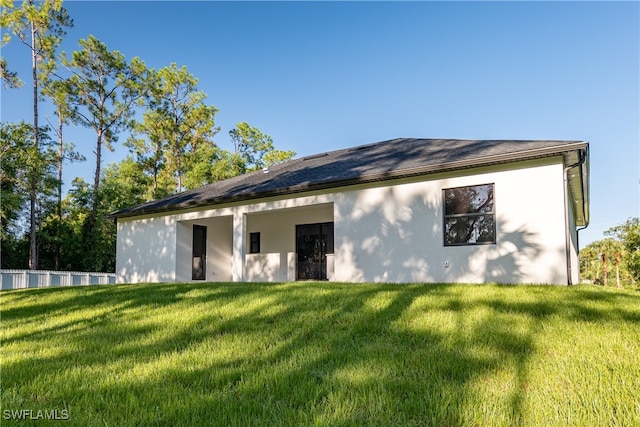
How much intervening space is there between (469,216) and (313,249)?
580 cm

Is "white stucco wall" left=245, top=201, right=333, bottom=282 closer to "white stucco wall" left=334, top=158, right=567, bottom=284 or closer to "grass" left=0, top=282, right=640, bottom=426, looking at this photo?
"white stucco wall" left=334, top=158, right=567, bottom=284

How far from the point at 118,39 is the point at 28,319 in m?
23.6

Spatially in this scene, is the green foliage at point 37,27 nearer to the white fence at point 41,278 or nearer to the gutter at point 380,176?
the white fence at point 41,278

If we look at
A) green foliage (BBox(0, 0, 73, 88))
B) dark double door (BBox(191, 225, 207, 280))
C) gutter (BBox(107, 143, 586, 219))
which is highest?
green foliage (BBox(0, 0, 73, 88))

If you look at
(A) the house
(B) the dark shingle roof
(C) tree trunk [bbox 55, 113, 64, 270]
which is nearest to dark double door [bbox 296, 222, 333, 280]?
(A) the house

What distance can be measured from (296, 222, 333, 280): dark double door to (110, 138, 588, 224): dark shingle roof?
1860 millimetres

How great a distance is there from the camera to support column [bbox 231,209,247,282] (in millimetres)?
11562

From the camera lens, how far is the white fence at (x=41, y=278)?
15.6 meters

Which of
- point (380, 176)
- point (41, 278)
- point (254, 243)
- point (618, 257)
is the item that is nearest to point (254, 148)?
point (41, 278)

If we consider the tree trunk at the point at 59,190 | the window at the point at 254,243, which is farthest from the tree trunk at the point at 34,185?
the window at the point at 254,243

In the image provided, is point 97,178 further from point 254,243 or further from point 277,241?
point 277,241

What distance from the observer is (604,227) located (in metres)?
33.3

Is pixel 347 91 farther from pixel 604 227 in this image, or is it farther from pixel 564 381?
pixel 604 227

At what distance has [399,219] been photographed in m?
9.43
